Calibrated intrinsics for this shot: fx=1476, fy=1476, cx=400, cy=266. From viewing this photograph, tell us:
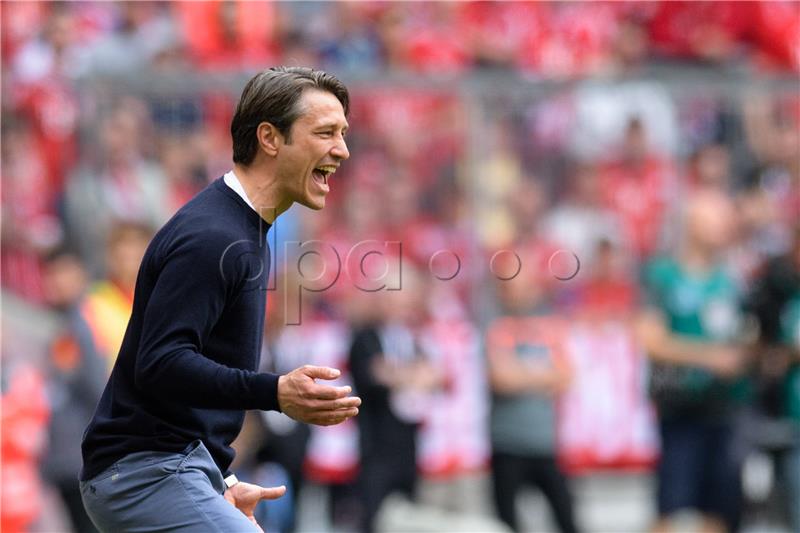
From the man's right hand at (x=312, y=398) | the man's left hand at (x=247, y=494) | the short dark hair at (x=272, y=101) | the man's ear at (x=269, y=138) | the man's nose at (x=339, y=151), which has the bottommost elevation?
the man's left hand at (x=247, y=494)

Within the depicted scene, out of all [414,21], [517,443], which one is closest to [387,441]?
[517,443]

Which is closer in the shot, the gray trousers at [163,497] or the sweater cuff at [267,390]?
the sweater cuff at [267,390]

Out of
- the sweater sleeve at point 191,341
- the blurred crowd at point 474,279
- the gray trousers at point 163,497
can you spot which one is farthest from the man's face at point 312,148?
the blurred crowd at point 474,279

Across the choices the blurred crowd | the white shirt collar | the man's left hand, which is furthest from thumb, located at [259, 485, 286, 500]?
the blurred crowd

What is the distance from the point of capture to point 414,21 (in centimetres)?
1212

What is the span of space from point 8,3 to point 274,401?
28.4ft

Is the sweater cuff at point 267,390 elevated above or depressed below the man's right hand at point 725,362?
above

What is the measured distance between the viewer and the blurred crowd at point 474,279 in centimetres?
882

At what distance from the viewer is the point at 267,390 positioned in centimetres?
377

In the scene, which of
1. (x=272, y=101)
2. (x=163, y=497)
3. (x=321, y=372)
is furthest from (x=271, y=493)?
(x=272, y=101)

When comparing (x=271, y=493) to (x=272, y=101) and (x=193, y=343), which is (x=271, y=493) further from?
(x=272, y=101)

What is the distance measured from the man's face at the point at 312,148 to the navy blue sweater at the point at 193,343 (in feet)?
0.50

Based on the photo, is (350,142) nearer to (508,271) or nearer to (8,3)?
(508,271)

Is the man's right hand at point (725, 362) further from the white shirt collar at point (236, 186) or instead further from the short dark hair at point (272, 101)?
the white shirt collar at point (236, 186)
